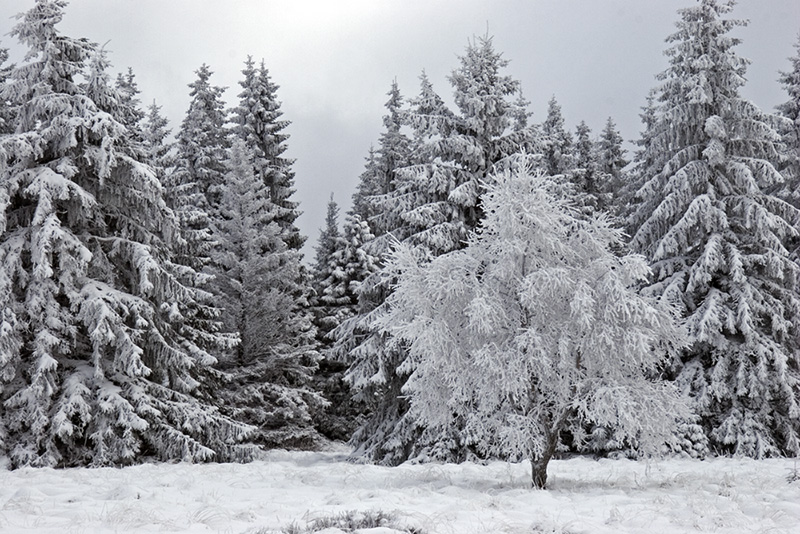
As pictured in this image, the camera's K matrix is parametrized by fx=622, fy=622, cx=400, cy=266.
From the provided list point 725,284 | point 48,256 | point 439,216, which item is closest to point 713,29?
point 725,284

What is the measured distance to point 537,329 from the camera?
10.3 metres

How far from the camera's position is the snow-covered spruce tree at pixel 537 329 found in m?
9.55

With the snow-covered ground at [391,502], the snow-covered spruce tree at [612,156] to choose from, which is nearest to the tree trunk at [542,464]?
the snow-covered ground at [391,502]

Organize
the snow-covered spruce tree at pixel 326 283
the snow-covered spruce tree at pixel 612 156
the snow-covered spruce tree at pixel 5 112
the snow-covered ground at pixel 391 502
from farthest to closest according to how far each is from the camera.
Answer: the snow-covered spruce tree at pixel 326 283 → the snow-covered spruce tree at pixel 612 156 → the snow-covered spruce tree at pixel 5 112 → the snow-covered ground at pixel 391 502

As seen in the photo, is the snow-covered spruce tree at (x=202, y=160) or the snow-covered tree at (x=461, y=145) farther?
the snow-covered spruce tree at (x=202, y=160)

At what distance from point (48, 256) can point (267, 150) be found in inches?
634

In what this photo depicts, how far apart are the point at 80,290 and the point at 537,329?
33.6 ft

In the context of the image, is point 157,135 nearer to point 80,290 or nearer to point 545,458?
point 80,290

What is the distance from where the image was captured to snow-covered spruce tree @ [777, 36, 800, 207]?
20.8 m

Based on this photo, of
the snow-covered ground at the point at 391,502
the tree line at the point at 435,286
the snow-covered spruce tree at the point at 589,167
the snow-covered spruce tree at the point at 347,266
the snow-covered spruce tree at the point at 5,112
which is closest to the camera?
the snow-covered ground at the point at 391,502

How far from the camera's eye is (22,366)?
13703 millimetres

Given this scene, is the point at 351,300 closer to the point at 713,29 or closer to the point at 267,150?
the point at 267,150

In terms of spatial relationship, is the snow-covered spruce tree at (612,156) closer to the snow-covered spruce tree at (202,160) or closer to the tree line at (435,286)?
the tree line at (435,286)

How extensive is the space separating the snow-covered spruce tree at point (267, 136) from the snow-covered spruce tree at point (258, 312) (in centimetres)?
371
